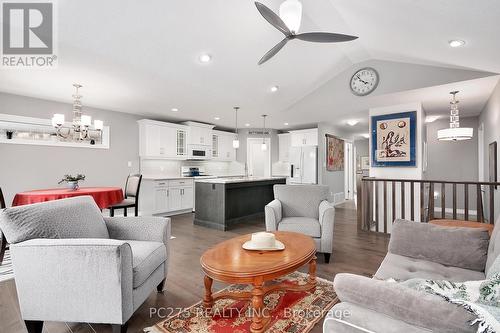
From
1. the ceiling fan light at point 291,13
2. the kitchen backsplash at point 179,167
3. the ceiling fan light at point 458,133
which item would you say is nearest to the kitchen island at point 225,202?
the kitchen backsplash at point 179,167

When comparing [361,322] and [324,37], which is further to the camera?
[324,37]

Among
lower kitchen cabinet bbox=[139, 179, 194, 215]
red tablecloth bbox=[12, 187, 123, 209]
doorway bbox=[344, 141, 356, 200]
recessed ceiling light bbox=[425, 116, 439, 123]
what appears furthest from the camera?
doorway bbox=[344, 141, 356, 200]

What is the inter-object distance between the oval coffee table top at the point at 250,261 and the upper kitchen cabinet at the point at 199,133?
16.7 ft

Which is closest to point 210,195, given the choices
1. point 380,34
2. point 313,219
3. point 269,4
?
point 313,219

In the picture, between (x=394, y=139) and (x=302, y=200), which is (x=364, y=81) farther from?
(x=302, y=200)

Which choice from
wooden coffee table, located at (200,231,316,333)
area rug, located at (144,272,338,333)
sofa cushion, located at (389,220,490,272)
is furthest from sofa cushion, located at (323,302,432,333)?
sofa cushion, located at (389,220,490,272)

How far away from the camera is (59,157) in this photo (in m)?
4.80

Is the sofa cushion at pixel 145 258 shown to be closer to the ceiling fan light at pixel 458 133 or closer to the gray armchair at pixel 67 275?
the gray armchair at pixel 67 275

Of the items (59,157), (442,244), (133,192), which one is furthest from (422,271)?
(59,157)

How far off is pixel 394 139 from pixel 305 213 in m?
2.72

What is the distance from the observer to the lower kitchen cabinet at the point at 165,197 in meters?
5.66

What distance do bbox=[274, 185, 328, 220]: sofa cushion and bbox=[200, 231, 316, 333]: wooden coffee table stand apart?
126 centimetres

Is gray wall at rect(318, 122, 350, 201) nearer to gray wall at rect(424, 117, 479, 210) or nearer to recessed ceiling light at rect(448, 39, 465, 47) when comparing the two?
gray wall at rect(424, 117, 479, 210)

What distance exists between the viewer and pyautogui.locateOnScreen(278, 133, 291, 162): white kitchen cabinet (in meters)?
8.20
